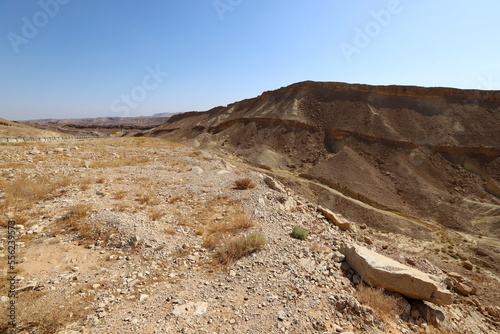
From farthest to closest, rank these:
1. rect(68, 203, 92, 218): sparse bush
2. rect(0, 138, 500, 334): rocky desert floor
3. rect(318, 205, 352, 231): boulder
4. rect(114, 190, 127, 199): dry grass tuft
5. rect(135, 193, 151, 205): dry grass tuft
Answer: rect(318, 205, 352, 231): boulder → rect(114, 190, 127, 199): dry grass tuft → rect(135, 193, 151, 205): dry grass tuft → rect(68, 203, 92, 218): sparse bush → rect(0, 138, 500, 334): rocky desert floor

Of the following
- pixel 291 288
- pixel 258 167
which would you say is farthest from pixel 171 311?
pixel 258 167

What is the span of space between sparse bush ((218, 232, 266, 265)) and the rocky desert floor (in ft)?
0.11

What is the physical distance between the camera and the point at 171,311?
3840mm

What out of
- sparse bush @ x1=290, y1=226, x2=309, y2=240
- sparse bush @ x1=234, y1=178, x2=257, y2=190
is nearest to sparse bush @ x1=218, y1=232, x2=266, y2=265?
sparse bush @ x1=290, y1=226, x2=309, y2=240

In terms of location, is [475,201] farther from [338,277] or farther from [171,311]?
[171,311]

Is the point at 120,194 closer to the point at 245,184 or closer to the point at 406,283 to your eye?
the point at 245,184

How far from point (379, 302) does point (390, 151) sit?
1245 inches

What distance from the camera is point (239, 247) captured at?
229 inches

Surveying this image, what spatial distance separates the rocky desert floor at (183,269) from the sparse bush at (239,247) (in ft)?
0.11

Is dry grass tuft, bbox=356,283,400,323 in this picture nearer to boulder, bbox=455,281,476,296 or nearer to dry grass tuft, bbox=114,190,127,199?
dry grass tuft, bbox=114,190,127,199

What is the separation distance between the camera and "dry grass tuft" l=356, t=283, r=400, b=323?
469 cm

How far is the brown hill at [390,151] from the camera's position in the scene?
22.4 m

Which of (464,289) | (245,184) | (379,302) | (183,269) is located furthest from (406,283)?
(464,289)

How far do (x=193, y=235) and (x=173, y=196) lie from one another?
3336 mm
